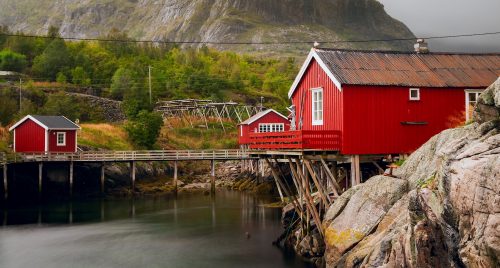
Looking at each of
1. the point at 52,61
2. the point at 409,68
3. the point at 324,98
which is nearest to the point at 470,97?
the point at 409,68

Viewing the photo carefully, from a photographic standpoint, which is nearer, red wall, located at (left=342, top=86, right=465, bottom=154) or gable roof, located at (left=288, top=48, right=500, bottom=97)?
red wall, located at (left=342, top=86, right=465, bottom=154)

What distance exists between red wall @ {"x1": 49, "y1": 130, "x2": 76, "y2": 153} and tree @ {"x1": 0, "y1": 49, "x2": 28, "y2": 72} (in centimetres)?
3815

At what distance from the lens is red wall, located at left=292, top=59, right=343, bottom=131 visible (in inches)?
919

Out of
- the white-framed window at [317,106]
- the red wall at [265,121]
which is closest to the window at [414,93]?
the white-framed window at [317,106]

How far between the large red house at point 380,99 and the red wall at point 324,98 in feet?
0.13

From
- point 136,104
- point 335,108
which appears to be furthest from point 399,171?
point 136,104

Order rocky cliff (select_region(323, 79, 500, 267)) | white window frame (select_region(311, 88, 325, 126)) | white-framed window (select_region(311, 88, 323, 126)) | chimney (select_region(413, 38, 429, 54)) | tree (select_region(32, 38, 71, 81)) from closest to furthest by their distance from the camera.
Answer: rocky cliff (select_region(323, 79, 500, 267)) < white window frame (select_region(311, 88, 325, 126)) < white-framed window (select_region(311, 88, 323, 126)) < chimney (select_region(413, 38, 429, 54)) < tree (select_region(32, 38, 71, 81))

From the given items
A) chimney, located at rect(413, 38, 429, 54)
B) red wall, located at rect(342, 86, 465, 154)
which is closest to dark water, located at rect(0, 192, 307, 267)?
red wall, located at rect(342, 86, 465, 154)

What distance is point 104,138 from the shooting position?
58.6 meters

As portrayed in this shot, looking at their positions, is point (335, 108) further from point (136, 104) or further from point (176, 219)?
point (136, 104)

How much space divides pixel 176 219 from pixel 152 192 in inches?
564

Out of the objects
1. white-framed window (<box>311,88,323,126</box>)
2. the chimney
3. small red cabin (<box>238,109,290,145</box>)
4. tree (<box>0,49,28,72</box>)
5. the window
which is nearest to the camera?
the window

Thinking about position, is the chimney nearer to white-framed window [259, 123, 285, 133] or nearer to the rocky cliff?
the rocky cliff

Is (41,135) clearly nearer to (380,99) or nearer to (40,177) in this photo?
(40,177)
